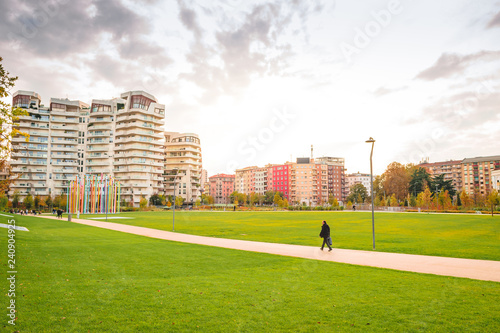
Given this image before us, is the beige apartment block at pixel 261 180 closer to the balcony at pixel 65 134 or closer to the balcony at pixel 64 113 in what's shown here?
the balcony at pixel 65 134

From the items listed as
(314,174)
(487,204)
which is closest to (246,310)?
(487,204)

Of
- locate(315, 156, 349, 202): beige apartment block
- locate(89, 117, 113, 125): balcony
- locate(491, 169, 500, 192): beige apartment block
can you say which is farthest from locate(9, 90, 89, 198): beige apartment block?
locate(491, 169, 500, 192): beige apartment block

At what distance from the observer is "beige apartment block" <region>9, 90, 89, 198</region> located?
344 ft

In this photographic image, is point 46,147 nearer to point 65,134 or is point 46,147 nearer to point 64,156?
point 64,156

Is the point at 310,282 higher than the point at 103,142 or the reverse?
the reverse

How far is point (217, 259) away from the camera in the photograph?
15.2 m

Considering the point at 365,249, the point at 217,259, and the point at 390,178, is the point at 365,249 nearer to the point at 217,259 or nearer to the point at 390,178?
the point at 217,259

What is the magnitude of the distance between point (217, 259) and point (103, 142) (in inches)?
4243

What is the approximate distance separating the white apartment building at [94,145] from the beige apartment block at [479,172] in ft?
484

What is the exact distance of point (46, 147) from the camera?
10769 cm

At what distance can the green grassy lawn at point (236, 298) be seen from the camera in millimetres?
7035

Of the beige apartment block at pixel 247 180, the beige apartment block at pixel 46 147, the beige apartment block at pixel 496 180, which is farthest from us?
the beige apartment block at pixel 247 180

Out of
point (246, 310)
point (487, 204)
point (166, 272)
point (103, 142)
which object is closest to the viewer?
point (246, 310)

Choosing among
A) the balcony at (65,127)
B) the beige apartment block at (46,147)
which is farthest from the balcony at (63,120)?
the balcony at (65,127)
